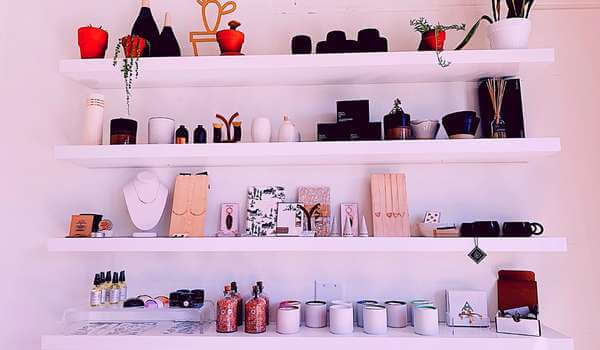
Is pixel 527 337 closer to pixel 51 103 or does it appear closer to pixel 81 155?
pixel 81 155

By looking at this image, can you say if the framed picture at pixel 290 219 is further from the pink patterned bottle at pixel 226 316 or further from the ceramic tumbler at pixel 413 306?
the ceramic tumbler at pixel 413 306

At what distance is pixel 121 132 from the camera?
165cm

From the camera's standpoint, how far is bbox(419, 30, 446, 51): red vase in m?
1.58

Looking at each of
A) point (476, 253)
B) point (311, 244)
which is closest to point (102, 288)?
point (311, 244)

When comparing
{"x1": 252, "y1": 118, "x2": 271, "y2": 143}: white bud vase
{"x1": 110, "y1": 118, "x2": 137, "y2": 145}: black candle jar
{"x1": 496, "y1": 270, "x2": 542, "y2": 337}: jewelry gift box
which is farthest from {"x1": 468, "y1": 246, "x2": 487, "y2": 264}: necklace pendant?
{"x1": 110, "y1": 118, "x2": 137, "y2": 145}: black candle jar

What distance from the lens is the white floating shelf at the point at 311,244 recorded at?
1.48 m

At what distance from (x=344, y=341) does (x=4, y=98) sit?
1.51 m

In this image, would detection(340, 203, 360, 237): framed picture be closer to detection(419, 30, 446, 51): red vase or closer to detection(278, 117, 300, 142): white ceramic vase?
detection(278, 117, 300, 142): white ceramic vase

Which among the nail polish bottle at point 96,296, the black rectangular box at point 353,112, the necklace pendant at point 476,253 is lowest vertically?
the nail polish bottle at point 96,296

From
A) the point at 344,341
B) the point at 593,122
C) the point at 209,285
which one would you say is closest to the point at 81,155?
the point at 209,285

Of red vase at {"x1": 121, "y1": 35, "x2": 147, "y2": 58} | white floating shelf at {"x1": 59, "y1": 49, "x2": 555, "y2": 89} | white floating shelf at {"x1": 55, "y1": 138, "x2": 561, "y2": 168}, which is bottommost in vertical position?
white floating shelf at {"x1": 55, "y1": 138, "x2": 561, "y2": 168}

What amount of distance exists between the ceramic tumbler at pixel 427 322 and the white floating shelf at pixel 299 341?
A: 0.09 ft

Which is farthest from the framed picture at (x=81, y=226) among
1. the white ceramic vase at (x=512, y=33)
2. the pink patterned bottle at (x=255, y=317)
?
the white ceramic vase at (x=512, y=33)

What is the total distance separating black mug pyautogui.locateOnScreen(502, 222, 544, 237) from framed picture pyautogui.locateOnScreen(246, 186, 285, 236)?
2.90 feet
